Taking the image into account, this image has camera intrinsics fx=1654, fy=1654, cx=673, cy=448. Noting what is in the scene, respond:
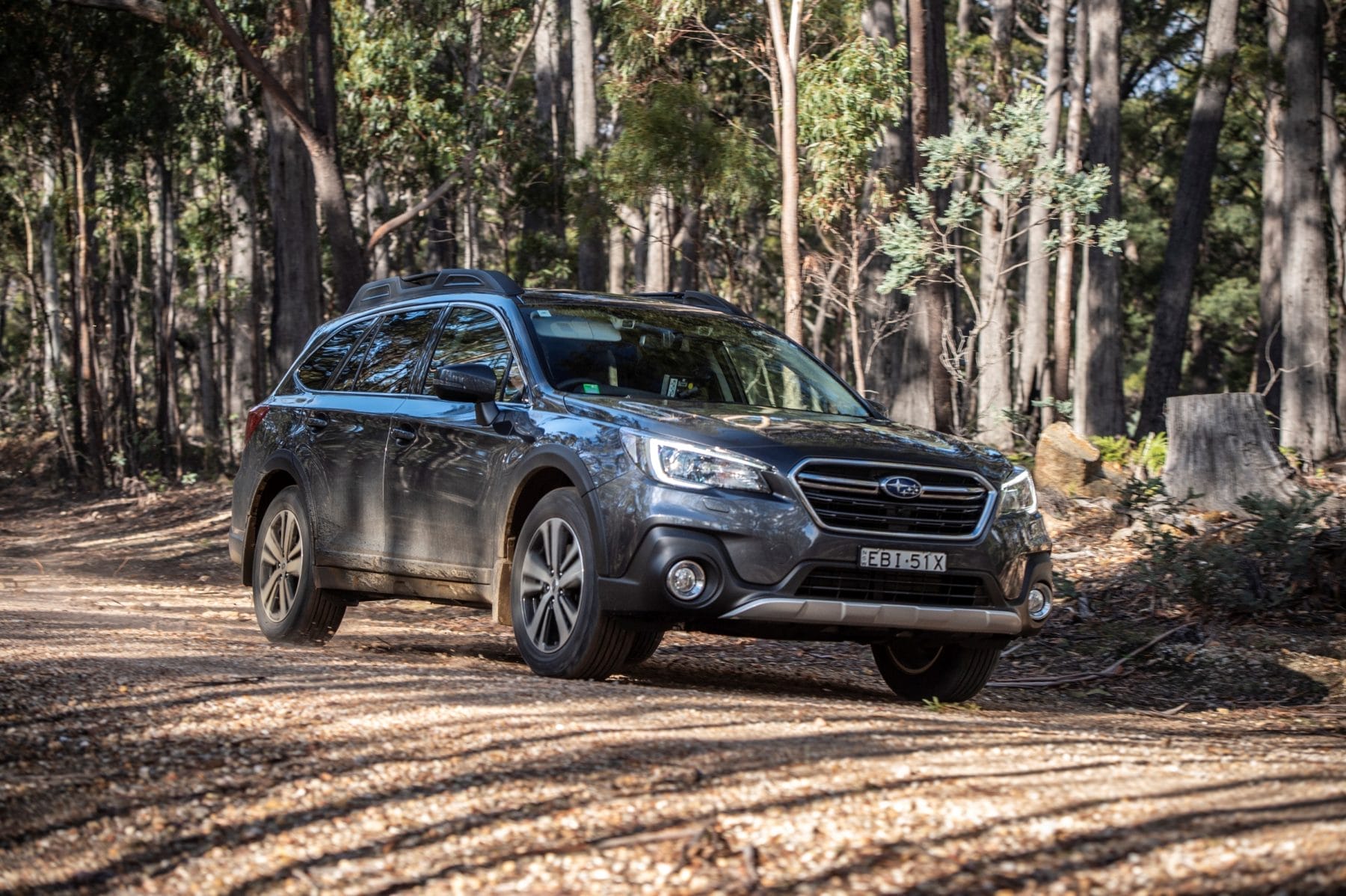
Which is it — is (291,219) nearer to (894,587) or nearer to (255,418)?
(255,418)

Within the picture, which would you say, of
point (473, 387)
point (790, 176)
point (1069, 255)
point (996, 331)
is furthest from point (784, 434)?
point (1069, 255)

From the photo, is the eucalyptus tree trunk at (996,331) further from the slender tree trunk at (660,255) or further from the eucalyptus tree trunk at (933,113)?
the slender tree trunk at (660,255)

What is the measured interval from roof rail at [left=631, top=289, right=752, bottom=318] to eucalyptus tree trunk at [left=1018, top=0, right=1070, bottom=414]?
2141 centimetres

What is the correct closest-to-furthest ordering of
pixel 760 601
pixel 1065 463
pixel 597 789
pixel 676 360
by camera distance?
pixel 597 789 < pixel 760 601 < pixel 676 360 < pixel 1065 463

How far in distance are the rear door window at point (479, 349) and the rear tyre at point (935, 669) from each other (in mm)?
Answer: 2108

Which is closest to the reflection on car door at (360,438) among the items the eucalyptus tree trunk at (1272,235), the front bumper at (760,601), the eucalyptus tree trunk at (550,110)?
the front bumper at (760,601)

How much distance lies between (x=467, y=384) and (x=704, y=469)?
57.5 inches

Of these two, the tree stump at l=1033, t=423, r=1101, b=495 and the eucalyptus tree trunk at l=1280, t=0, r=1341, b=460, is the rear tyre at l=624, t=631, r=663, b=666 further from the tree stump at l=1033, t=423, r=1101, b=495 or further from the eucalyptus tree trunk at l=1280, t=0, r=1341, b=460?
the eucalyptus tree trunk at l=1280, t=0, r=1341, b=460

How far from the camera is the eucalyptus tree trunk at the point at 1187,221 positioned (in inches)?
1065

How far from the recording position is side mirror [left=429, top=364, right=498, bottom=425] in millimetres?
7410

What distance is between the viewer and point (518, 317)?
784 centimetres

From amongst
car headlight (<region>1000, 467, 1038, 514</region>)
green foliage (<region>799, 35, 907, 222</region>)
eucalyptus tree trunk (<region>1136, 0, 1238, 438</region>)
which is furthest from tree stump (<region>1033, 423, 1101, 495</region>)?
eucalyptus tree trunk (<region>1136, 0, 1238, 438</region>)

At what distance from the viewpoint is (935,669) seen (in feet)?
25.3

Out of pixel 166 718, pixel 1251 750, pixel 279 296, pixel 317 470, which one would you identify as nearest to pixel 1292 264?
pixel 279 296
